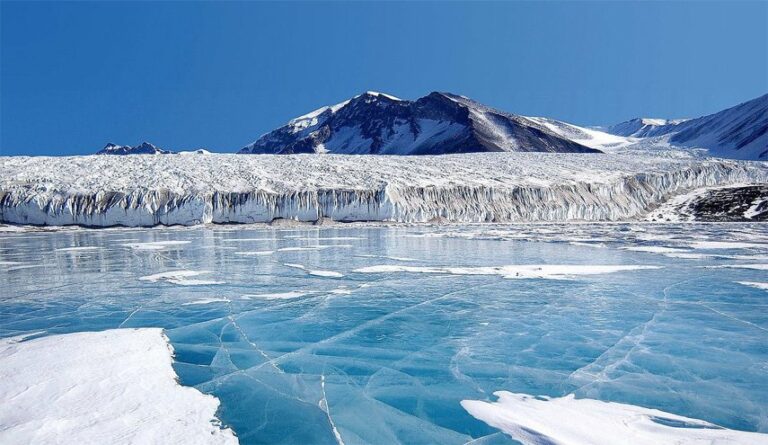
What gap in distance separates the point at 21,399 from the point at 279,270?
8134 mm

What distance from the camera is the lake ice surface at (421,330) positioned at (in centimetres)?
438

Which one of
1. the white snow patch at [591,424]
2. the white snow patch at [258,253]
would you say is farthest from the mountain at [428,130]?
the white snow patch at [591,424]

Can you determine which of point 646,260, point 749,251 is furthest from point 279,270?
point 749,251

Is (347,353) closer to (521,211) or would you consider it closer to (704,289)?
(704,289)

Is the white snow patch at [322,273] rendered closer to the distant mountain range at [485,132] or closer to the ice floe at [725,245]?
the ice floe at [725,245]

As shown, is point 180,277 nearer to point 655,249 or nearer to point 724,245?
point 655,249

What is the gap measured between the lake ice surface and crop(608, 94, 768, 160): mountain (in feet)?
250

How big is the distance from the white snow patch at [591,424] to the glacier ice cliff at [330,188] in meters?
29.9

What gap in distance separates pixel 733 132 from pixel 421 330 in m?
99.9

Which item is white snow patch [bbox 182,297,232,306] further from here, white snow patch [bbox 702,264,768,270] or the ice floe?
the ice floe

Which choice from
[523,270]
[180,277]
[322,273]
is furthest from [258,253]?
[523,270]

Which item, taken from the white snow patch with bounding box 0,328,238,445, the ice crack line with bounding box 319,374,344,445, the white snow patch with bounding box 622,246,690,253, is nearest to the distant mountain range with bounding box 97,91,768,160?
the white snow patch with bounding box 622,246,690,253

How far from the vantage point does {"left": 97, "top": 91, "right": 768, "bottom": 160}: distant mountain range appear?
8562 centimetres

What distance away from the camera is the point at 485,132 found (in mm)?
→ 98000
